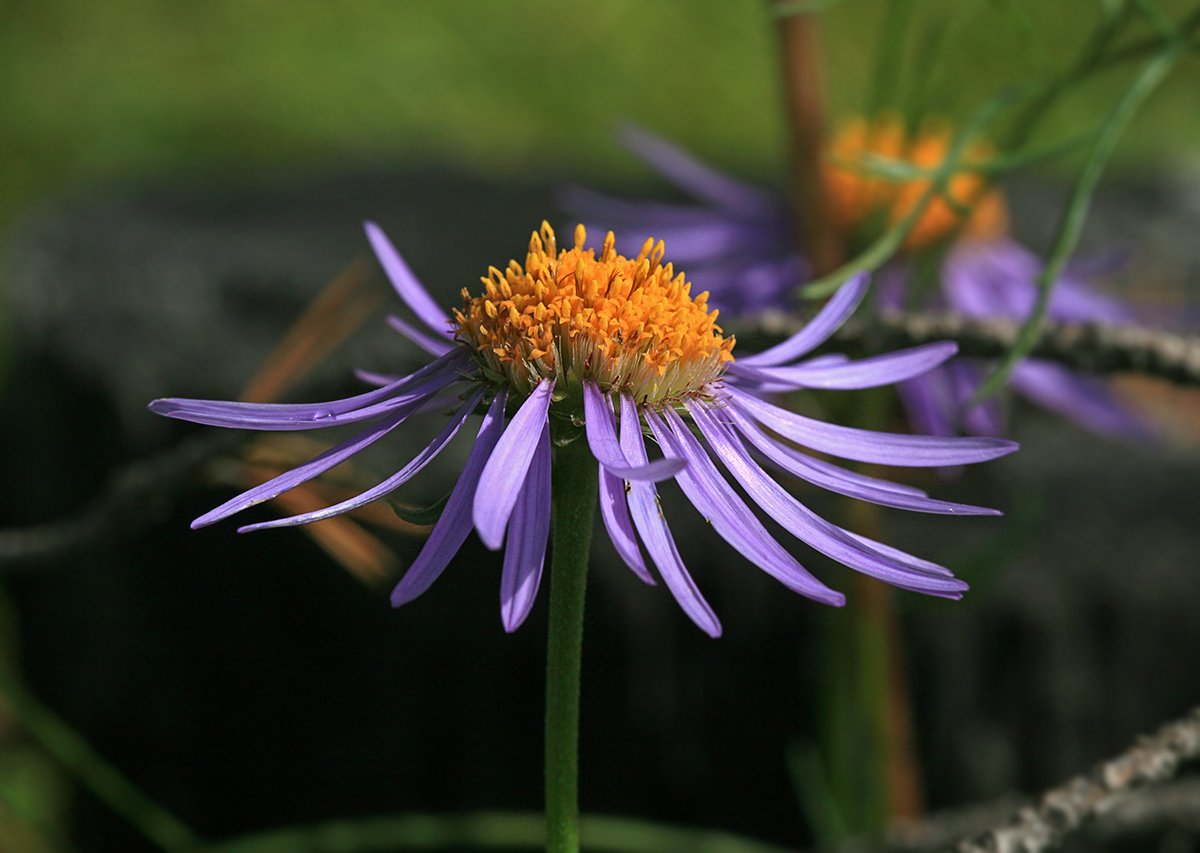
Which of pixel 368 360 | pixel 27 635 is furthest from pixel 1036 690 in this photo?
pixel 27 635

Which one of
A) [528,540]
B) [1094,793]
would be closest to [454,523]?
[528,540]

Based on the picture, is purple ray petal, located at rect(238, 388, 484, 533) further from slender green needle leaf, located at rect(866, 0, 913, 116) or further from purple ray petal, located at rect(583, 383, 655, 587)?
slender green needle leaf, located at rect(866, 0, 913, 116)

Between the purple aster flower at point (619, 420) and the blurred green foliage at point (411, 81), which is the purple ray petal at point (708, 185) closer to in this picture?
the purple aster flower at point (619, 420)

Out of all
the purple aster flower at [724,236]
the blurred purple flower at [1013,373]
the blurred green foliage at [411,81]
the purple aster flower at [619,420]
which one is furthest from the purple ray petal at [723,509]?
the blurred green foliage at [411,81]

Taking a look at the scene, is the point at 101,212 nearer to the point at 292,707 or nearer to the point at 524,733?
the point at 292,707

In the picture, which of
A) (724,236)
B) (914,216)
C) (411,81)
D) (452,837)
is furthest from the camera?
(411,81)

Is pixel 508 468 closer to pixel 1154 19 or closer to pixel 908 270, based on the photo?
pixel 1154 19

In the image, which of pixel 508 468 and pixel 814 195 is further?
pixel 814 195
